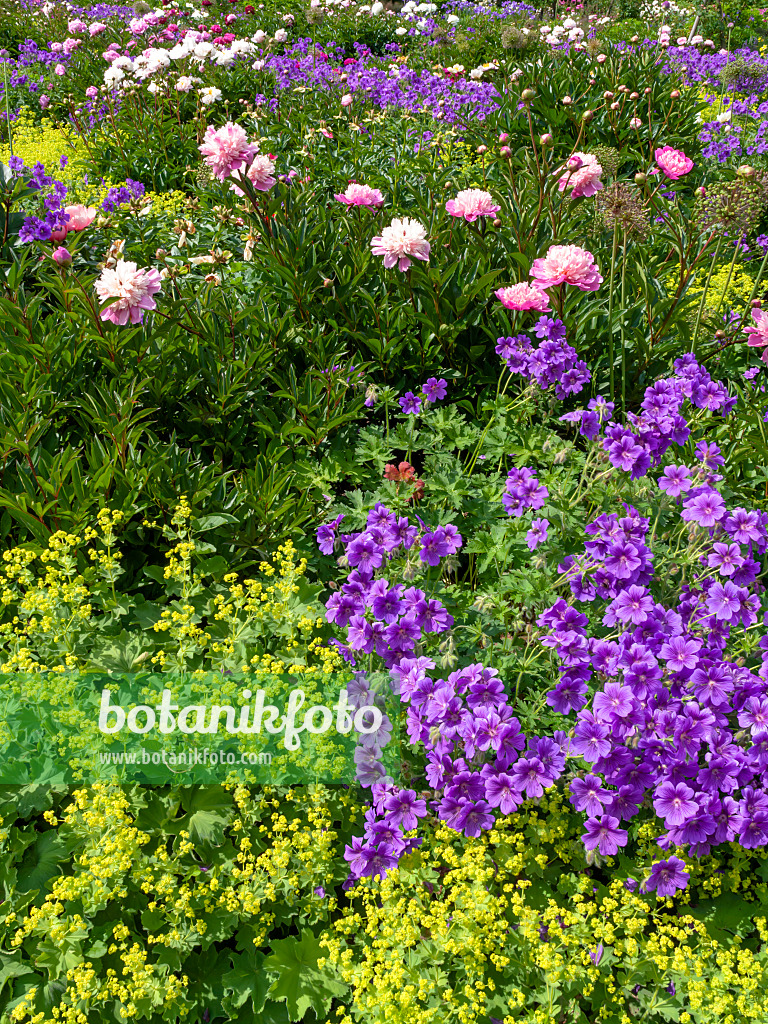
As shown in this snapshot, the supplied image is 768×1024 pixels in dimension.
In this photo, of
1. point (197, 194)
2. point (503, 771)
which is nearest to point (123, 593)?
point (503, 771)

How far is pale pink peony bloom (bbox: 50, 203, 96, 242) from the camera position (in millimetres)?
3396

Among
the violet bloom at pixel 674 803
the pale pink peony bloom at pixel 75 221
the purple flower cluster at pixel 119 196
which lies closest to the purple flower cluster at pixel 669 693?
the violet bloom at pixel 674 803

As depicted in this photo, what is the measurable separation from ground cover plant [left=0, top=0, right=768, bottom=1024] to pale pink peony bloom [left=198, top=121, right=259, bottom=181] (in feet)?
0.07

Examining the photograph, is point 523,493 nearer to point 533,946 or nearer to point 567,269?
point 567,269

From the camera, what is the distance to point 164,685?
2230 mm

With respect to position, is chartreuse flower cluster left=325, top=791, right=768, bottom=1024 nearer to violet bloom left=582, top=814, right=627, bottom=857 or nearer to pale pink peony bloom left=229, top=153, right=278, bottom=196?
violet bloom left=582, top=814, right=627, bottom=857

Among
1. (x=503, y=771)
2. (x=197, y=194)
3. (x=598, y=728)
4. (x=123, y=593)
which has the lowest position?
(x=503, y=771)

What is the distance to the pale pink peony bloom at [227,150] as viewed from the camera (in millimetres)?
3129

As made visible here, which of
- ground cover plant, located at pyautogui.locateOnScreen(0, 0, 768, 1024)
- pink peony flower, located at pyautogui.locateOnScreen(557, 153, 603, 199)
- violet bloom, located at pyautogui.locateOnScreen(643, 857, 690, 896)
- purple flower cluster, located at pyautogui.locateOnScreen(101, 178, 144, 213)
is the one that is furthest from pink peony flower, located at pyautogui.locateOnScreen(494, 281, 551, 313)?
purple flower cluster, located at pyautogui.locateOnScreen(101, 178, 144, 213)

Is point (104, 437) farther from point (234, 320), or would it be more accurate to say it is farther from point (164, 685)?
point (164, 685)

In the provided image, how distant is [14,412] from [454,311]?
2.00 meters

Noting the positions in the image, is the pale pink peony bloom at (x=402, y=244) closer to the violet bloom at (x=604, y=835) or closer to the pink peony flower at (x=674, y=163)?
the pink peony flower at (x=674, y=163)

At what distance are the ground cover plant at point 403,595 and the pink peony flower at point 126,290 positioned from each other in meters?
0.01

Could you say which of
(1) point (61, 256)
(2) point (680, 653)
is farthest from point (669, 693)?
(1) point (61, 256)
